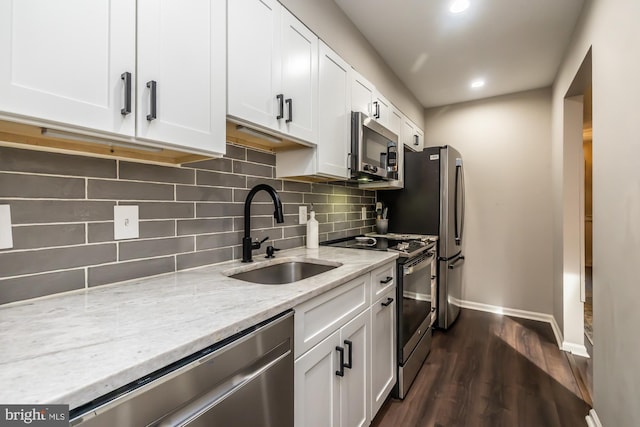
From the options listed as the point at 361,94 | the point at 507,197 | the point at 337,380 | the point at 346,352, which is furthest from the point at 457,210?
the point at 337,380

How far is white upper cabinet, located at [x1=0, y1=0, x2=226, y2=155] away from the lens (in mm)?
683

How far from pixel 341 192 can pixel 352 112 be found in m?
0.73

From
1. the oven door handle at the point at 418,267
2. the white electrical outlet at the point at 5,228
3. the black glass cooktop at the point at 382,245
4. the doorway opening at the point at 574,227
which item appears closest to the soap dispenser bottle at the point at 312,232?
the black glass cooktop at the point at 382,245

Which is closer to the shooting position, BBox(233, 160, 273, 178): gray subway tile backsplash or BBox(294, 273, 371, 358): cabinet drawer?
BBox(294, 273, 371, 358): cabinet drawer

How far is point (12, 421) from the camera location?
0.44 metres

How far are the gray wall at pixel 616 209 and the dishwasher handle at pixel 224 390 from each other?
1.40 meters

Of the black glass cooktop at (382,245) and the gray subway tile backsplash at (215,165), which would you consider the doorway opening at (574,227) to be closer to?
the black glass cooktop at (382,245)

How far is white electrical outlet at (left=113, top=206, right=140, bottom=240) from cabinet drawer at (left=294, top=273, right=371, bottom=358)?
71 cm

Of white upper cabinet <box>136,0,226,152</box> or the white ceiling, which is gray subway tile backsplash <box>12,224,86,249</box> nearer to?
white upper cabinet <box>136,0,226,152</box>

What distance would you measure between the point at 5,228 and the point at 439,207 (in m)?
2.99

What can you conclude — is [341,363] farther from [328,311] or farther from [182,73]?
[182,73]

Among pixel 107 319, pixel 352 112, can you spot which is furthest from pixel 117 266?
pixel 352 112

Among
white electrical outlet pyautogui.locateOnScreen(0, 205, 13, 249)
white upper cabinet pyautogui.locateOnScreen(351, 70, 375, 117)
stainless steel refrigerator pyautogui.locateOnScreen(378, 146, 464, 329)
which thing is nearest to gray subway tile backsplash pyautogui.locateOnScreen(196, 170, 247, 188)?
white electrical outlet pyautogui.locateOnScreen(0, 205, 13, 249)

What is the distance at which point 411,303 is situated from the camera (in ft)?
6.77
